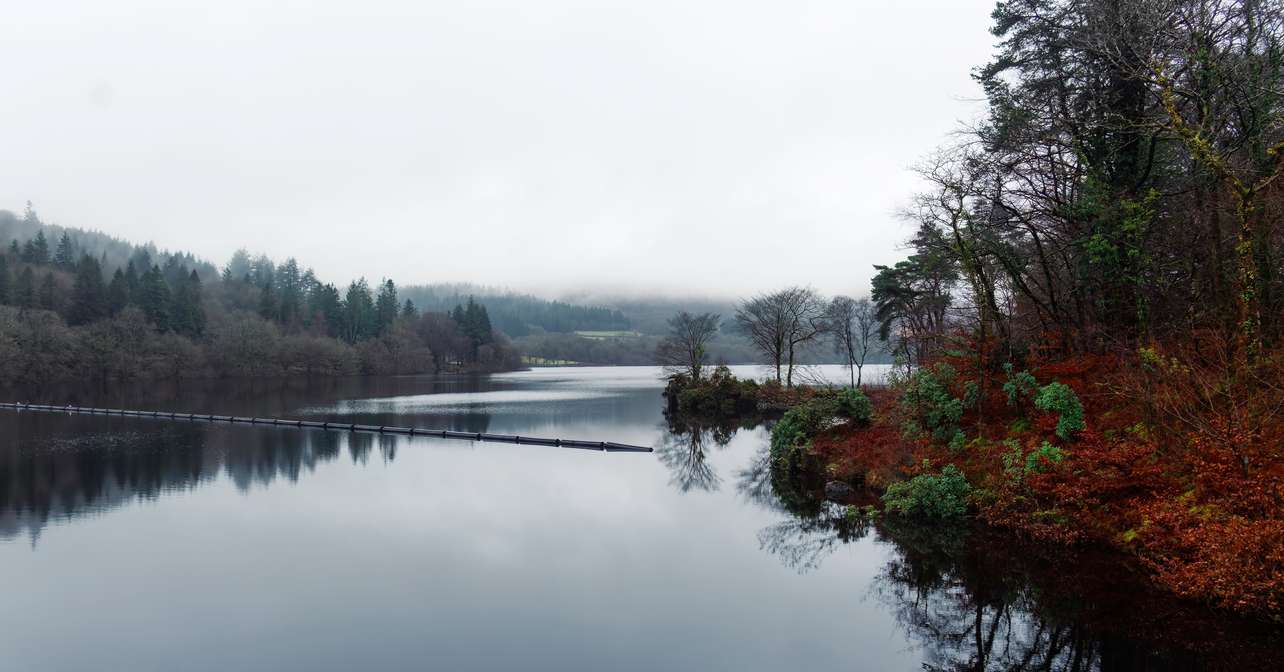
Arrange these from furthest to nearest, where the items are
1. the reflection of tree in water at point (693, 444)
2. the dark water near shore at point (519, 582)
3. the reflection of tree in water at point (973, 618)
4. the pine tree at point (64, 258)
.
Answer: the pine tree at point (64, 258) < the reflection of tree in water at point (693, 444) < the dark water near shore at point (519, 582) < the reflection of tree in water at point (973, 618)

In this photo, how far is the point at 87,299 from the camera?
8681cm

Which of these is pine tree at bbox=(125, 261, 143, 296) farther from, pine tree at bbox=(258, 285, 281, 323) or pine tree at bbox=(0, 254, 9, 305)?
pine tree at bbox=(258, 285, 281, 323)

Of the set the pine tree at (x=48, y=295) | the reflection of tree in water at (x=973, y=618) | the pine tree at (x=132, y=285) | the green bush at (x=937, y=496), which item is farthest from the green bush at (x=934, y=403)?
the pine tree at (x=132, y=285)

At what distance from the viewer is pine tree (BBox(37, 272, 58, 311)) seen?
8562 centimetres

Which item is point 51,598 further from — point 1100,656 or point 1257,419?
point 1257,419

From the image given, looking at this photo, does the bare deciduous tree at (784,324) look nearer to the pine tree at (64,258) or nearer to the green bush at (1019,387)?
the green bush at (1019,387)

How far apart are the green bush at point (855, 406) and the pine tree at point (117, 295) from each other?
98149 mm

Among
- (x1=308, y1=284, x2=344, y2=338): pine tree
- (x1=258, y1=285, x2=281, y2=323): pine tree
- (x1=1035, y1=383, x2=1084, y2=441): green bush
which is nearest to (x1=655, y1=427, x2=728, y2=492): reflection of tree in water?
(x1=1035, y1=383, x2=1084, y2=441): green bush

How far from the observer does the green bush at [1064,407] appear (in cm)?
1752

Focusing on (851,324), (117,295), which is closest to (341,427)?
(851,324)

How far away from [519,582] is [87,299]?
329ft

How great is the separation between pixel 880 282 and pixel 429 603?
41279 mm

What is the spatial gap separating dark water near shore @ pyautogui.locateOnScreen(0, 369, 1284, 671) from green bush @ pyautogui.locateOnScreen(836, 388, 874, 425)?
468 centimetres

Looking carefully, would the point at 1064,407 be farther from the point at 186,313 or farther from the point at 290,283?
the point at 290,283
